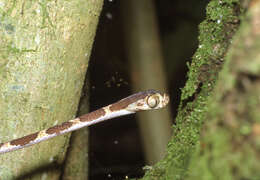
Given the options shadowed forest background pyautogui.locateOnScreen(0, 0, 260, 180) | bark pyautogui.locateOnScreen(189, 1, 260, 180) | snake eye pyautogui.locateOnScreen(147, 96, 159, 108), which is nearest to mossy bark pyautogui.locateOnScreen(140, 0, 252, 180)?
shadowed forest background pyautogui.locateOnScreen(0, 0, 260, 180)

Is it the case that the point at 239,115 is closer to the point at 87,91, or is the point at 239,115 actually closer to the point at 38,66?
the point at 38,66

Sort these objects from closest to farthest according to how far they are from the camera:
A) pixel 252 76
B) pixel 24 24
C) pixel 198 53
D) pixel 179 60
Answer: pixel 252 76
pixel 198 53
pixel 24 24
pixel 179 60

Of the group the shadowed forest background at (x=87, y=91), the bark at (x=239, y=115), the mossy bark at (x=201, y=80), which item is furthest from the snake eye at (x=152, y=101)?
the bark at (x=239, y=115)

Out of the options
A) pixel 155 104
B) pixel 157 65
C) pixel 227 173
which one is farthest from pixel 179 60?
pixel 227 173

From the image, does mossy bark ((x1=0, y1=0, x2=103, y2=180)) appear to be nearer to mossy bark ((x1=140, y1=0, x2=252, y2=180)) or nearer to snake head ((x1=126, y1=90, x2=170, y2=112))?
snake head ((x1=126, y1=90, x2=170, y2=112))

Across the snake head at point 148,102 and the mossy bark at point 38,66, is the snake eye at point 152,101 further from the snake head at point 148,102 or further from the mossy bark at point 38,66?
the mossy bark at point 38,66

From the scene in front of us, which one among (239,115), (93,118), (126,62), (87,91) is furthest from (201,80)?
(126,62)

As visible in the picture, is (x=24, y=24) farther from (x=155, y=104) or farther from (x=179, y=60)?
(x=179, y=60)

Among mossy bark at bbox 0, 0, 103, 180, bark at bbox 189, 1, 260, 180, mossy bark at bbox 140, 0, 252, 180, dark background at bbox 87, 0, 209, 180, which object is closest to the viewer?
bark at bbox 189, 1, 260, 180
